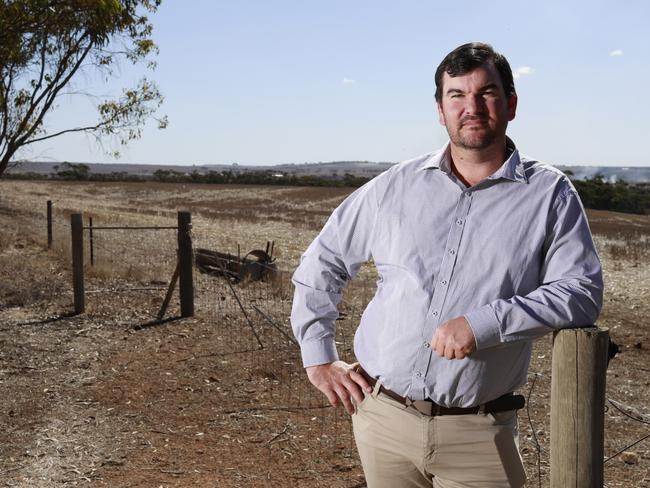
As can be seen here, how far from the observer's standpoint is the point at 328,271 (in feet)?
8.18

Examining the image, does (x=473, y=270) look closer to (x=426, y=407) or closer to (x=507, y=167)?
(x=507, y=167)

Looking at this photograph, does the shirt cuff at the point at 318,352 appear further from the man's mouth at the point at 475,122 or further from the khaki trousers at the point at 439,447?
the man's mouth at the point at 475,122

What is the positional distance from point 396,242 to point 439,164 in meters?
0.27

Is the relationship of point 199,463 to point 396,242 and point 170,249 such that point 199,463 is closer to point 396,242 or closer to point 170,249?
point 396,242

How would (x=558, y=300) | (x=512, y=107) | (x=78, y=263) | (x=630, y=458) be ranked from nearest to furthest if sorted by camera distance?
(x=558, y=300) < (x=512, y=107) < (x=630, y=458) < (x=78, y=263)

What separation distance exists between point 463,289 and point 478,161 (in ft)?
1.27

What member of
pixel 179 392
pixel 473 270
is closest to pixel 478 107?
pixel 473 270

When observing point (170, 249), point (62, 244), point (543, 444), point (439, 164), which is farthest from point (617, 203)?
point (439, 164)

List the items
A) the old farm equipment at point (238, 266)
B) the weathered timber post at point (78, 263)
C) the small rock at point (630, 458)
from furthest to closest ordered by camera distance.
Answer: the old farm equipment at point (238, 266) → the weathered timber post at point (78, 263) → the small rock at point (630, 458)

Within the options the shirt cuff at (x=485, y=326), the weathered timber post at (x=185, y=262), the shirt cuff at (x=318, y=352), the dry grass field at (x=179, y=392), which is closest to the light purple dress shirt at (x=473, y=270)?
the shirt cuff at (x=485, y=326)

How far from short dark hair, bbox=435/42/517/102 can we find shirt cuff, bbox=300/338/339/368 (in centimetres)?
91

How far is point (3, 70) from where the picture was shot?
583 inches

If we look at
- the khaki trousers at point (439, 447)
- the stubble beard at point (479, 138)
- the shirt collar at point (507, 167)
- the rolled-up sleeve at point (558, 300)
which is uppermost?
the stubble beard at point (479, 138)

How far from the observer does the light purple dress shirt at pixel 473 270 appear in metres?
2.13
